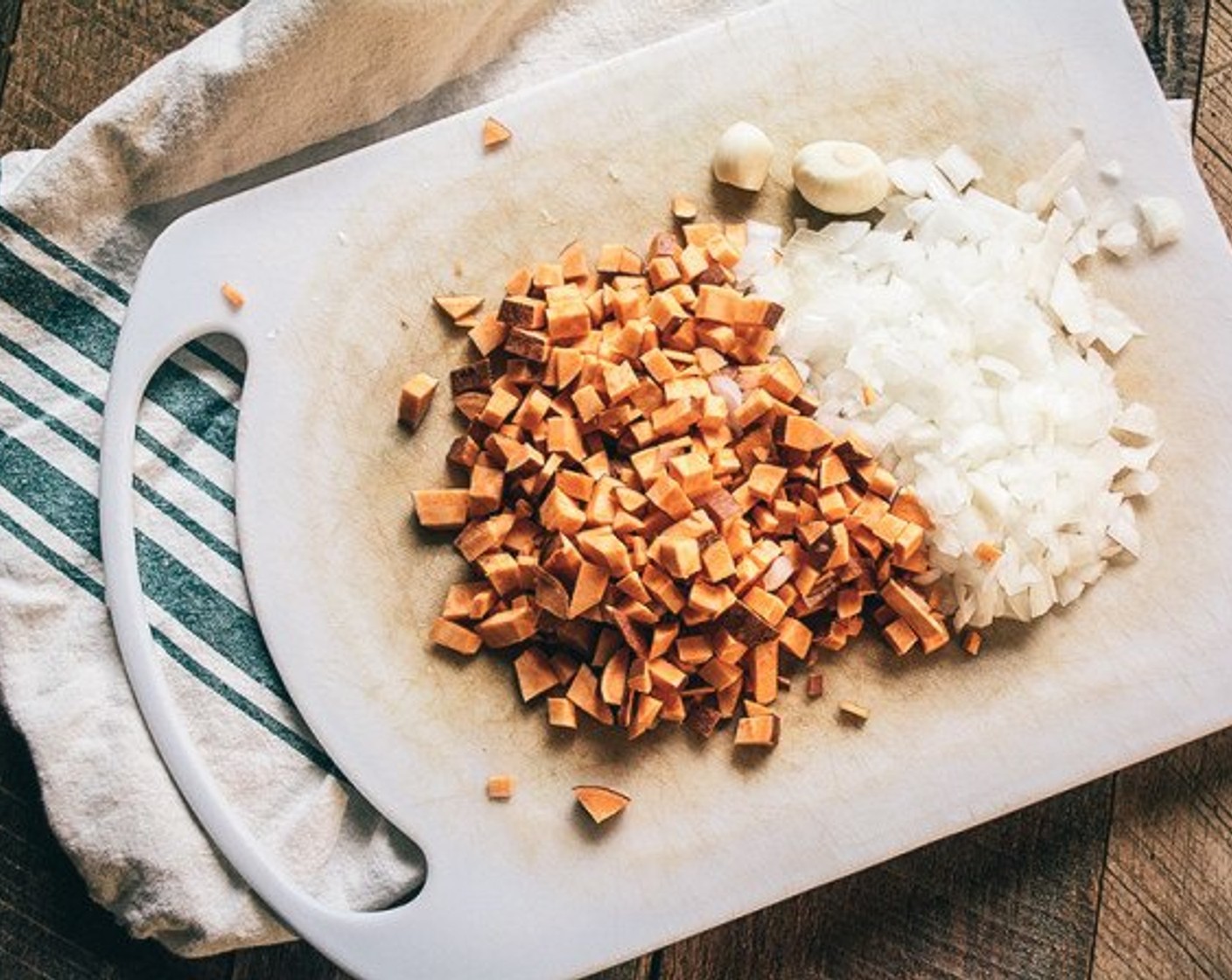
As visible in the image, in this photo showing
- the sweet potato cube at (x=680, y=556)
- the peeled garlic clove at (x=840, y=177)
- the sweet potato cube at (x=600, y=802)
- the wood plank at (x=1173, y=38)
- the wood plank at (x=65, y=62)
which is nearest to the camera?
the sweet potato cube at (x=680, y=556)

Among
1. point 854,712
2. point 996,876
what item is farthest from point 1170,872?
point 854,712

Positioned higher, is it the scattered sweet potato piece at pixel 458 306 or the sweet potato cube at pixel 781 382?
the scattered sweet potato piece at pixel 458 306

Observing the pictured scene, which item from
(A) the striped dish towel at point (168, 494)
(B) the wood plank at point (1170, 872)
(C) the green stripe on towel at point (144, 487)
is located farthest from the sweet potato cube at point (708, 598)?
(B) the wood plank at point (1170, 872)

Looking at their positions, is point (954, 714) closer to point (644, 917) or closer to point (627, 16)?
point (644, 917)

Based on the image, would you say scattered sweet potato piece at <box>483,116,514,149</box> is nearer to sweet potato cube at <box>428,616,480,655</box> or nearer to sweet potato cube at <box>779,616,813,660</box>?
sweet potato cube at <box>428,616,480,655</box>

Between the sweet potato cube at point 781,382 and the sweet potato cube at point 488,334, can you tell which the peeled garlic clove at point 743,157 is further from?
the sweet potato cube at point 488,334

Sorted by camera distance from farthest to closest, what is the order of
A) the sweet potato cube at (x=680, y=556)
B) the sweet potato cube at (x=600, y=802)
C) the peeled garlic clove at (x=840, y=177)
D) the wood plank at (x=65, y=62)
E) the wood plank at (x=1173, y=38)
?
the wood plank at (x=1173, y=38) → the wood plank at (x=65, y=62) → the peeled garlic clove at (x=840, y=177) → the sweet potato cube at (x=600, y=802) → the sweet potato cube at (x=680, y=556)

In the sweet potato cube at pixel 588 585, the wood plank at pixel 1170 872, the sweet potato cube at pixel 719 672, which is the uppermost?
the sweet potato cube at pixel 588 585

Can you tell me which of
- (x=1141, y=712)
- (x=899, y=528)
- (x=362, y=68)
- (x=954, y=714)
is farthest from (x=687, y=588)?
(x=362, y=68)
